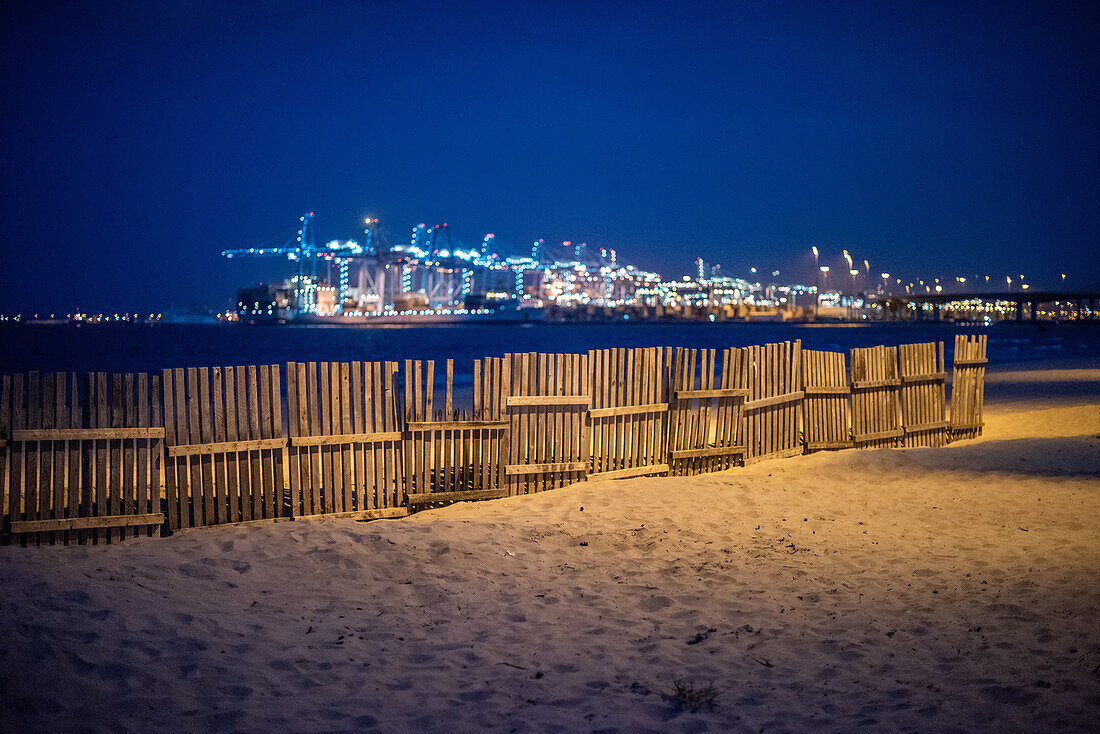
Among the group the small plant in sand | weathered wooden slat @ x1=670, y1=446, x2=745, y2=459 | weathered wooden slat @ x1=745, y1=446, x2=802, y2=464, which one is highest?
weathered wooden slat @ x1=670, y1=446, x2=745, y2=459

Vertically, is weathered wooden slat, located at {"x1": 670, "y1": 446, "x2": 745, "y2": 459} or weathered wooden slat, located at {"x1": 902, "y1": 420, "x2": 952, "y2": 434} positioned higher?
weathered wooden slat, located at {"x1": 670, "y1": 446, "x2": 745, "y2": 459}

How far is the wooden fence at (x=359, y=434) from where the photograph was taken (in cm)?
586

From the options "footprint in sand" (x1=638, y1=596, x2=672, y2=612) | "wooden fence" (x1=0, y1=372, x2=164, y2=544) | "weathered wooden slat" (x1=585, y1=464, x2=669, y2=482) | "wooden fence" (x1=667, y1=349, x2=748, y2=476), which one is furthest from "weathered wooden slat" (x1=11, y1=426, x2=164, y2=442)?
"wooden fence" (x1=667, y1=349, x2=748, y2=476)

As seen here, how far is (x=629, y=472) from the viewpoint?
27.2 feet

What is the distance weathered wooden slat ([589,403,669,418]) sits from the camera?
26.4ft

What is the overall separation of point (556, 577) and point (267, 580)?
185cm

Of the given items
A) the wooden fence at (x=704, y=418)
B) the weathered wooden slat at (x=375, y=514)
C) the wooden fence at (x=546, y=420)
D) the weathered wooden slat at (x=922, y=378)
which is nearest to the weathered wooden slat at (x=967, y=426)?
the weathered wooden slat at (x=922, y=378)

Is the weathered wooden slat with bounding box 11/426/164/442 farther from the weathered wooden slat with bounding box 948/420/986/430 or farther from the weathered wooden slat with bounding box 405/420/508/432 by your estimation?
the weathered wooden slat with bounding box 948/420/986/430

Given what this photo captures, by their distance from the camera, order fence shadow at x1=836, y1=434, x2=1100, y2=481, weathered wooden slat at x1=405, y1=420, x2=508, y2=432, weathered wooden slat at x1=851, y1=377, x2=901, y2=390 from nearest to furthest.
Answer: weathered wooden slat at x1=405, y1=420, x2=508, y2=432 < fence shadow at x1=836, y1=434, x2=1100, y2=481 < weathered wooden slat at x1=851, y1=377, x2=901, y2=390

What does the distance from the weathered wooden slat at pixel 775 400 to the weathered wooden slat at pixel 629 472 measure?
4.46 feet

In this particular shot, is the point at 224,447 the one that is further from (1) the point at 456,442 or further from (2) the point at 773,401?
(2) the point at 773,401

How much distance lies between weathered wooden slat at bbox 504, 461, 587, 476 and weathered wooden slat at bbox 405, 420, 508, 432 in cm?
42

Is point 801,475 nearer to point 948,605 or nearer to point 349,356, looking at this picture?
point 948,605

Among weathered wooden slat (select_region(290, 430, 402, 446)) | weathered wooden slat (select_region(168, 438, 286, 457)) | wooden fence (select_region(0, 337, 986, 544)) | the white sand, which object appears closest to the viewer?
the white sand
